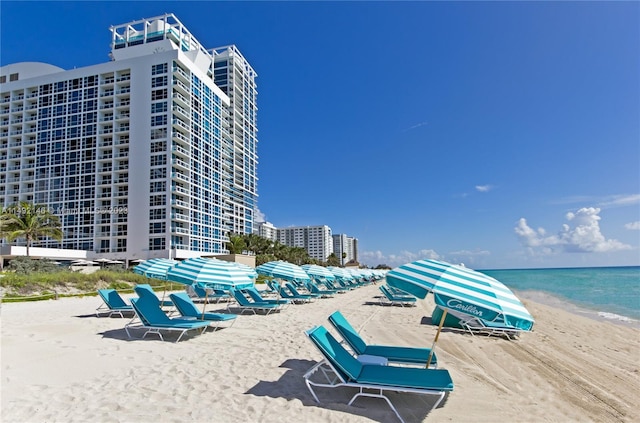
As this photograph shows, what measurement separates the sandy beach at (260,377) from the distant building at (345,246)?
151935mm

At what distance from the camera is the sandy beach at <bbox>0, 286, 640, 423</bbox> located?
4.38m

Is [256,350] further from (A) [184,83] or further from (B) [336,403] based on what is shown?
(A) [184,83]

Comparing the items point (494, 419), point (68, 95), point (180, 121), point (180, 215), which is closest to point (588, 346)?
point (494, 419)

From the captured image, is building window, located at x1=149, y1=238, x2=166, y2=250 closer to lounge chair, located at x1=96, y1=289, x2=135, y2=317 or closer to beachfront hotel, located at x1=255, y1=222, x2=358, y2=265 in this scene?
lounge chair, located at x1=96, y1=289, x2=135, y2=317

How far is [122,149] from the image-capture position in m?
50.0

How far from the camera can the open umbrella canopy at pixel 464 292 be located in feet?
13.6

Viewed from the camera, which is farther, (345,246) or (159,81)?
(345,246)

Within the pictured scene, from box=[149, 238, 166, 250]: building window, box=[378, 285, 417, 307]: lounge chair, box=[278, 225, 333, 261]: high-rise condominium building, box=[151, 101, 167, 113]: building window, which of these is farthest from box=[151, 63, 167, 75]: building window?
box=[278, 225, 333, 261]: high-rise condominium building

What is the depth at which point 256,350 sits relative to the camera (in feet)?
24.0

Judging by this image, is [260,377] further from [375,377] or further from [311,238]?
[311,238]

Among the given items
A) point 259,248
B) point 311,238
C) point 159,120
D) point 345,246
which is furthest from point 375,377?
point 345,246

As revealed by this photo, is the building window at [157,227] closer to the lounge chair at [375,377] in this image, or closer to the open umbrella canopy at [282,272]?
the open umbrella canopy at [282,272]

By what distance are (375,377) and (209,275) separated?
4372 millimetres

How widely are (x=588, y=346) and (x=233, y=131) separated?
2411 inches
